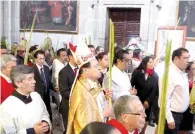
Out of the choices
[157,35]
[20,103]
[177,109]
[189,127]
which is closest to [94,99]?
[20,103]

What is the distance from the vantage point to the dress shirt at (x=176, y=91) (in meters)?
3.69

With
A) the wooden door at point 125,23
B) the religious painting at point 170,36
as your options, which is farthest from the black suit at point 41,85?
the wooden door at point 125,23

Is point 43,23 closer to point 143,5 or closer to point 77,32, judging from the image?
point 77,32

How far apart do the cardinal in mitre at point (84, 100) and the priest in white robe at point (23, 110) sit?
0.87 feet

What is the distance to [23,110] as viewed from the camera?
2479mm

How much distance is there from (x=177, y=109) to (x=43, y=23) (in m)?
9.45

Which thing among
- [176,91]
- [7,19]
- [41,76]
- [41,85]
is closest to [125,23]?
[7,19]

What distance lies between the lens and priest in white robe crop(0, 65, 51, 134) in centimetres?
244

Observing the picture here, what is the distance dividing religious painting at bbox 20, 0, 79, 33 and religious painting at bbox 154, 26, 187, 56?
324 centimetres

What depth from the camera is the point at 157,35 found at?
399 inches

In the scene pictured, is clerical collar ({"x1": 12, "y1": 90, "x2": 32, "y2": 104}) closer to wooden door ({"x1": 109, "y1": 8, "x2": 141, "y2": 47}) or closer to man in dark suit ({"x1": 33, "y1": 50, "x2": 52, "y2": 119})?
man in dark suit ({"x1": 33, "y1": 50, "x2": 52, "y2": 119})

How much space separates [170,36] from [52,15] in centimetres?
496

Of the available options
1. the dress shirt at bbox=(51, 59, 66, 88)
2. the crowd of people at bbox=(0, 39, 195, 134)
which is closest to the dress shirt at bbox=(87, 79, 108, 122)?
the crowd of people at bbox=(0, 39, 195, 134)

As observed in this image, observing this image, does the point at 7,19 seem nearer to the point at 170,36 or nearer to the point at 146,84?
the point at 170,36
